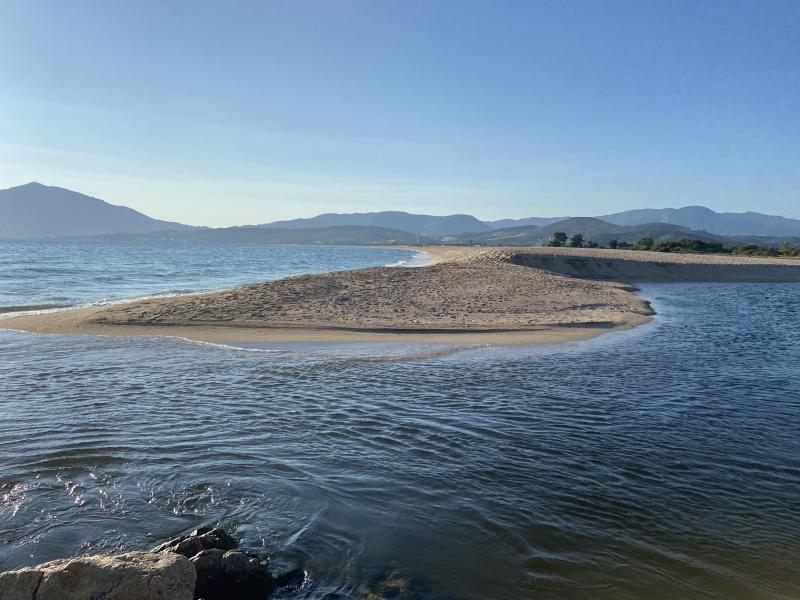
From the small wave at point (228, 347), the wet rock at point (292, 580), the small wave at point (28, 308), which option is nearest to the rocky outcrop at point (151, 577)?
the wet rock at point (292, 580)

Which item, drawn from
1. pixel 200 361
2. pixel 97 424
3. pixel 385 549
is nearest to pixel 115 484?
pixel 97 424

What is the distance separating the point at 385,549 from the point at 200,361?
904 centimetres

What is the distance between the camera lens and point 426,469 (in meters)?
7.31

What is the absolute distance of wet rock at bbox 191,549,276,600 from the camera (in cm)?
443

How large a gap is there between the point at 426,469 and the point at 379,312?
13.5 metres

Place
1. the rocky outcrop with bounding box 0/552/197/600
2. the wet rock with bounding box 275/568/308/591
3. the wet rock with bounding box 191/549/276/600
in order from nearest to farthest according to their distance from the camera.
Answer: the rocky outcrop with bounding box 0/552/197/600
the wet rock with bounding box 191/549/276/600
the wet rock with bounding box 275/568/308/591

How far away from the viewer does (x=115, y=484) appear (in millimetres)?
6566

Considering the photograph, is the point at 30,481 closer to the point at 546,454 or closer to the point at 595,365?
the point at 546,454

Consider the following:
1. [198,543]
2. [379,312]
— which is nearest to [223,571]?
[198,543]

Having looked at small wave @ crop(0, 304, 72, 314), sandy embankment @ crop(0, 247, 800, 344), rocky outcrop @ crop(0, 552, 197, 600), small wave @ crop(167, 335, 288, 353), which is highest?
rocky outcrop @ crop(0, 552, 197, 600)

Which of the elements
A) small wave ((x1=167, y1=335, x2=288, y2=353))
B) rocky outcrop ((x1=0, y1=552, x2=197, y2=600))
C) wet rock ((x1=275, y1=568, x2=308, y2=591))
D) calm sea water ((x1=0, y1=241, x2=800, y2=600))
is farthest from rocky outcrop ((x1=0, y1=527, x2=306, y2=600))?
small wave ((x1=167, y1=335, x2=288, y2=353))

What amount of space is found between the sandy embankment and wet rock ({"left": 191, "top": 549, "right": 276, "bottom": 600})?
11913mm

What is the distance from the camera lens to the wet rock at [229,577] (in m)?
4.43

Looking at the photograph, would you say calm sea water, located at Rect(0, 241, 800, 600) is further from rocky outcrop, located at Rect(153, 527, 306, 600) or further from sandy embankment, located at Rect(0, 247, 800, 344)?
sandy embankment, located at Rect(0, 247, 800, 344)
